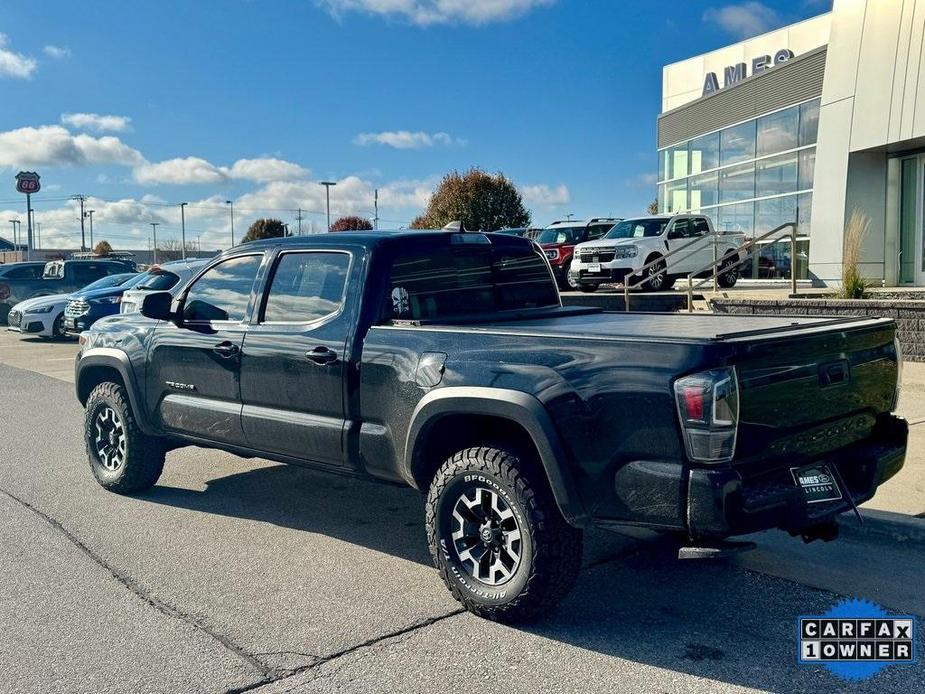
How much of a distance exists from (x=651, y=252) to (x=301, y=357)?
14444mm

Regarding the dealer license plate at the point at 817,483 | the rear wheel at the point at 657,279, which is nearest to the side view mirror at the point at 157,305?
the dealer license plate at the point at 817,483

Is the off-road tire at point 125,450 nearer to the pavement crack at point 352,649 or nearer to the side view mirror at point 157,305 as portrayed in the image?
the side view mirror at point 157,305

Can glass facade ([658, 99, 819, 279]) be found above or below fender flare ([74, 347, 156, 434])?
above

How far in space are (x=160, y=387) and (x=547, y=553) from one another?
3.25m

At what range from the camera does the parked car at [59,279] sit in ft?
78.0

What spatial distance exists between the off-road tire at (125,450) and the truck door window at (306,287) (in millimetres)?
1634

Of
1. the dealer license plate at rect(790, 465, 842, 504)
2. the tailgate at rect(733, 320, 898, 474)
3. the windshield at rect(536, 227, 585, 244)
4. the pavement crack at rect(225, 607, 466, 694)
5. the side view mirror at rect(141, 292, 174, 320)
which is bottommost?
the pavement crack at rect(225, 607, 466, 694)

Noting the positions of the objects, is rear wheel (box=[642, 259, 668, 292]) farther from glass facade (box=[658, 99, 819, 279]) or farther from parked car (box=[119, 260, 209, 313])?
parked car (box=[119, 260, 209, 313])

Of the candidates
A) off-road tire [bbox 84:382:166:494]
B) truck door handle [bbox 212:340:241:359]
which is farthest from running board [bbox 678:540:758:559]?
off-road tire [bbox 84:382:166:494]

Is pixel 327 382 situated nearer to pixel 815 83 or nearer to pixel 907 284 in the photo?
pixel 907 284

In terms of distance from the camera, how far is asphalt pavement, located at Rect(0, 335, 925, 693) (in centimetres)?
359

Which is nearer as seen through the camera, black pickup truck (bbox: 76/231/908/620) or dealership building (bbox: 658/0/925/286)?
black pickup truck (bbox: 76/231/908/620)

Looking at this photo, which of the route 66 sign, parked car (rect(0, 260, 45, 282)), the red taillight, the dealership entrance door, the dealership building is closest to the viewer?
the red taillight

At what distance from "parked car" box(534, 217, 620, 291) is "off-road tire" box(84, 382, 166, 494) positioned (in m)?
15.0
